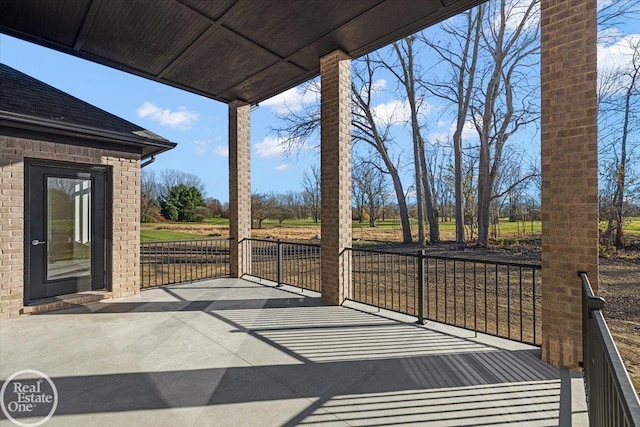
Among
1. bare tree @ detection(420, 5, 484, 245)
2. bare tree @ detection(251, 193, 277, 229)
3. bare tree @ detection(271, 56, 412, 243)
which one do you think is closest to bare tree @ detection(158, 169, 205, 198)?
bare tree @ detection(251, 193, 277, 229)

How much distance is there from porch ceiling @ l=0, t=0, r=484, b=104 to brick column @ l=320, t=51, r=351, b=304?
0.35 m

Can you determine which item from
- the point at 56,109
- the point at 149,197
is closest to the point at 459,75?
the point at 56,109

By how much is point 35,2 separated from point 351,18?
3.51 meters

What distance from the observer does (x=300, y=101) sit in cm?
1264

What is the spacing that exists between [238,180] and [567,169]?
5237 mm

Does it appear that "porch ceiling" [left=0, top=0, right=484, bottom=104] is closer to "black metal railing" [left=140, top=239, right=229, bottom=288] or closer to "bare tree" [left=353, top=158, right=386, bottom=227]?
"black metal railing" [left=140, top=239, right=229, bottom=288]

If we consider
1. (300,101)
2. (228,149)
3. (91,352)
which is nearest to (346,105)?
(228,149)

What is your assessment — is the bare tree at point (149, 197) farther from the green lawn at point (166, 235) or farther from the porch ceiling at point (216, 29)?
the porch ceiling at point (216, 29)

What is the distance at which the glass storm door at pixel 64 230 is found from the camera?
413 centimetres

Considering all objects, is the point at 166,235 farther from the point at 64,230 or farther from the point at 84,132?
the point at 84,132

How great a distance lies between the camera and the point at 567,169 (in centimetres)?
256

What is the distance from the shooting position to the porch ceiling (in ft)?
11.4

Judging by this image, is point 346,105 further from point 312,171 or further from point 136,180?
point 312,171

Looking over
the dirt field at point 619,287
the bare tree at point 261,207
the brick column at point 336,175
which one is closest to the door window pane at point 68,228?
the brick column at point 336,175
